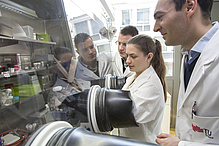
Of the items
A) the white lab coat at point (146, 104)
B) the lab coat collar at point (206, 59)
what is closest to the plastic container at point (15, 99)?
the white lab coat at point (146, 104)

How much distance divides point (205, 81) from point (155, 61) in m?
0.47

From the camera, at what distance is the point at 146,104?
0.68 metres

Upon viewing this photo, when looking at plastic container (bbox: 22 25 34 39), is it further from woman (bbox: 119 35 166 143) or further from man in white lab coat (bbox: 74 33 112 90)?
woman (bbox: 119 35 166 143)

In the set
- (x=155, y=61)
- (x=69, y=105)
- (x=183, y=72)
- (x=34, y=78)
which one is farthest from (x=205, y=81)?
(x=34, y=78)

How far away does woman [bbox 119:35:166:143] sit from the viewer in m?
0.68

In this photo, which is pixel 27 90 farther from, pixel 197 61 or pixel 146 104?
pixel 197 61

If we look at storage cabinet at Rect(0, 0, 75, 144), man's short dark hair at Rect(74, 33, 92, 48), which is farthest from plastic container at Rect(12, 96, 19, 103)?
man's short dark hair at Rect(74, 33, 92, 48)

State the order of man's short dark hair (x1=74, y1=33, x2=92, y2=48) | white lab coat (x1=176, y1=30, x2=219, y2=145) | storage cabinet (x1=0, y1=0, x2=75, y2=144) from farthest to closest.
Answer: man's short dark hair (x1=74, y1=33, x2=92, y2=48)
white lab coat (x1=176, y1=30, x2=219, y2=145)
storage cabinet (x1=0, y1=0, x2=75, y2=144)

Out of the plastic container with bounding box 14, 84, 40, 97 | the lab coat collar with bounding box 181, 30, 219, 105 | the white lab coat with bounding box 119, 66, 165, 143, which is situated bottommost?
the white lab coat with bounding box 119, 66, 165, 143

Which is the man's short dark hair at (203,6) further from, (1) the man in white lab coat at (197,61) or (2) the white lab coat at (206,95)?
(2) the white lab coat at (206,95)

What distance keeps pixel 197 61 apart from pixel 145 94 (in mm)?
294

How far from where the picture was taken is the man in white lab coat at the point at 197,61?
53cm

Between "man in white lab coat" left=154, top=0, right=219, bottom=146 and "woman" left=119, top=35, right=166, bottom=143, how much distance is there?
13 centimetres

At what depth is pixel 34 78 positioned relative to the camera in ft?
1.62
